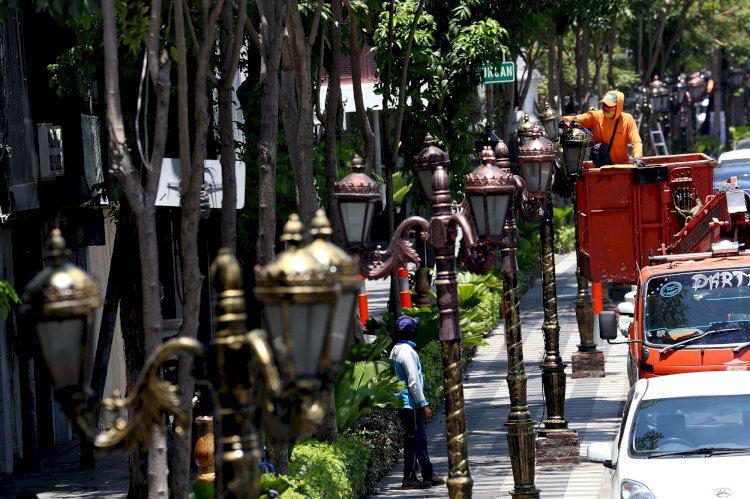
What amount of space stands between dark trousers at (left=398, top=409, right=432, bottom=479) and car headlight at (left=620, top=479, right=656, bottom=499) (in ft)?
14.8

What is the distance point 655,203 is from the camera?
1931 cm

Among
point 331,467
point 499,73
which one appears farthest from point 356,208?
point 499,73

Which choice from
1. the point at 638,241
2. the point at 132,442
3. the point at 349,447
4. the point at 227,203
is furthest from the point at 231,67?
the point at 638,241

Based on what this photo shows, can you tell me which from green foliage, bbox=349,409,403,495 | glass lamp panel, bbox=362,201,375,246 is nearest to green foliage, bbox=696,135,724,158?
green foliage, bbox=349,409,403,495

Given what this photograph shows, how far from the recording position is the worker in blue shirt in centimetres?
1492

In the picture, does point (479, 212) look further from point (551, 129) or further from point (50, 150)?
point (551, 129)

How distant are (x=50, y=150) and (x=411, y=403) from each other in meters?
6.02

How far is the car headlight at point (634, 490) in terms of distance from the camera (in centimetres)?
1055

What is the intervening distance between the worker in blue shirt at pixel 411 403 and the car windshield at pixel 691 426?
3725mm

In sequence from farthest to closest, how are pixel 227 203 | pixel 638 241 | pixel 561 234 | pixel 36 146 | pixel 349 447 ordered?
pixel 561 234 < pixel 638 241 < pixel 36 146 < pixel 349 447 < pixel 227 203

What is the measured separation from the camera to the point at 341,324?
16.8ft

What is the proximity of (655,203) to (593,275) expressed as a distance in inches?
48.9

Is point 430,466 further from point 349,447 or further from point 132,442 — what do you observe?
point 132,442

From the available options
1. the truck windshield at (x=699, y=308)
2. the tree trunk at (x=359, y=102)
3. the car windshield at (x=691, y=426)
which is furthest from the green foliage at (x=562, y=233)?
the car windshield at (x=691, y=426)
